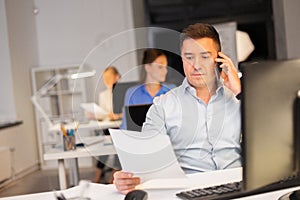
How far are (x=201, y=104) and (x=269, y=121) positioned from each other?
0.61 meters

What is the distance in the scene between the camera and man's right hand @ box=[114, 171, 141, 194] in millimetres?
1762

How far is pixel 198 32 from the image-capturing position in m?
1.85

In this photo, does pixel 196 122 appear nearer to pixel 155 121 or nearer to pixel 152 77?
pixel 155 121

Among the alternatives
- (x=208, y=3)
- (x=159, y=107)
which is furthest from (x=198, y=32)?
(x=208, y=3)

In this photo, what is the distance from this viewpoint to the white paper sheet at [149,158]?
69.2 inches

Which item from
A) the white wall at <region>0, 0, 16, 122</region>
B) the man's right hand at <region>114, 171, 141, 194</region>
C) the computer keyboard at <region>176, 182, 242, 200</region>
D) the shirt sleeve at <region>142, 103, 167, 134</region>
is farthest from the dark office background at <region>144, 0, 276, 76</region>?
Result: the computer keyboard at <region>176, 182, 242, 200</region>

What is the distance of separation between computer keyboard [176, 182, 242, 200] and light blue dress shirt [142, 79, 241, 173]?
220mm

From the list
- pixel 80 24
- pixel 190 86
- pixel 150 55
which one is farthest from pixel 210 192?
pixel 80 24

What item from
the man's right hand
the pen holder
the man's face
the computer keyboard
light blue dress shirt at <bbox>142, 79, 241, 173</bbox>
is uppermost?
the man's face

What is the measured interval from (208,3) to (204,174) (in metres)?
5.77

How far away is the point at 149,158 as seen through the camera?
1.80 meters

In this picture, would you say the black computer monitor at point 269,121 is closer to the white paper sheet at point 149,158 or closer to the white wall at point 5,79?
the white paper sheet at point 149,158

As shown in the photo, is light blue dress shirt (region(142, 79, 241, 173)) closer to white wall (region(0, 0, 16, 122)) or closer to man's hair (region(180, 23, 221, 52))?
man's hair (region(180, 23, 221, 52))

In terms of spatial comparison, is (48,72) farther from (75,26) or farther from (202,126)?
(202,126)
